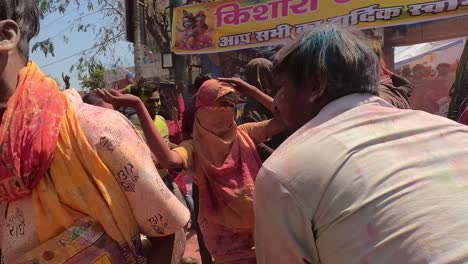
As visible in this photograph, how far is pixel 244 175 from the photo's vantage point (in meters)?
2.73

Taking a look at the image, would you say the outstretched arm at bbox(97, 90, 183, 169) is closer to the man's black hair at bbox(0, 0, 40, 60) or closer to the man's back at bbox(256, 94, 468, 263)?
the man's black hair at bbox(0, 0, 40, 60)

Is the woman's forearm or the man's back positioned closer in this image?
the man's back

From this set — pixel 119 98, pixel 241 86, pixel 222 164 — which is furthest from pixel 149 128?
pixel 241 86

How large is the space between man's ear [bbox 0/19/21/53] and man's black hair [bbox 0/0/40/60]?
0.07ft

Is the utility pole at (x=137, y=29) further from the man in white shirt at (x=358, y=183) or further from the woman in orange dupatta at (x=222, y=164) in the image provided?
the man in white shirt at (x=358, y=183)

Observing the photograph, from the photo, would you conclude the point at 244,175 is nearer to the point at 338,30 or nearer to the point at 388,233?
the point at 338,30

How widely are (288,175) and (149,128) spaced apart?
1523 millimetres

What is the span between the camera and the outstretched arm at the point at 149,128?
7.73 feet

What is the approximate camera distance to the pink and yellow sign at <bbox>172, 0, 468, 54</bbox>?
655 cm

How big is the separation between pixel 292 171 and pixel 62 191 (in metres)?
0.61

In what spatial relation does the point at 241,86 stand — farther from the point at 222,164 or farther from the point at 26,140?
the point at 26,140

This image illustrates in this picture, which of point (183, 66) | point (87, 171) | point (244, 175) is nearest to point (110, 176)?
point (87, 171)

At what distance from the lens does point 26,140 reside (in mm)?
1247

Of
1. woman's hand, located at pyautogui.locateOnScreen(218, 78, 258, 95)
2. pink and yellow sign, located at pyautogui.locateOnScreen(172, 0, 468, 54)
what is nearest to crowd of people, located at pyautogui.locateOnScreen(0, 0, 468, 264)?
woman's hand, located at pyautogui.locateOnScreen(218, 78, 258, 95)
